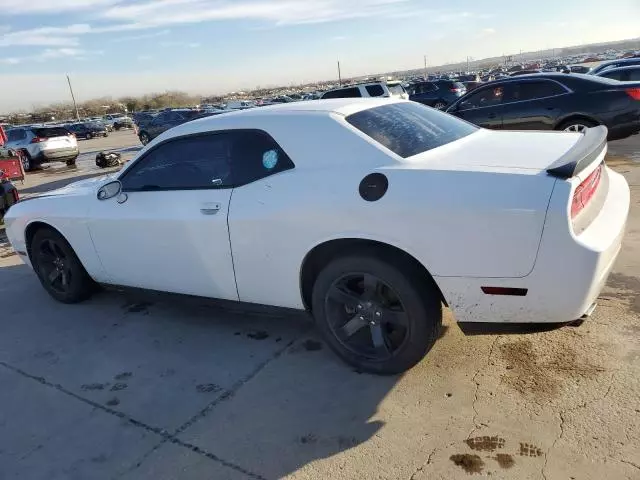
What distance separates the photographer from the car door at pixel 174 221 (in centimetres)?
356

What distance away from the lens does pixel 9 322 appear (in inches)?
186

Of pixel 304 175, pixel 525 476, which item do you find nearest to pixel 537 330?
pixel 525 476

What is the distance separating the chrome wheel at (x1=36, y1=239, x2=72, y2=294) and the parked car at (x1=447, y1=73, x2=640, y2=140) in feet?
24.0

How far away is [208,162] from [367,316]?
153 cm

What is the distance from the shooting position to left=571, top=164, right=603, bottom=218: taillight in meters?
2.60

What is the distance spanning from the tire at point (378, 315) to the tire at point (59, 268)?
2.56m

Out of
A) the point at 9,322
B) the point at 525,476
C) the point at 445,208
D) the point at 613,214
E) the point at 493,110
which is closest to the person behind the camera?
the point at 525,476

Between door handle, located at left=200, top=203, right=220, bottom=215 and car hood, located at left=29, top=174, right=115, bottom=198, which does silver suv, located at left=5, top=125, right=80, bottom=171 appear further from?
door handle, located at left=200, top=203, right=220, bottom=215

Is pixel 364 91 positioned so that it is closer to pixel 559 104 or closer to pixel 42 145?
pixel 559 104

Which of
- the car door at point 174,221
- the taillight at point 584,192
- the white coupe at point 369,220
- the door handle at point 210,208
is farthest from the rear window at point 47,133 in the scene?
the taillight at point 584,192

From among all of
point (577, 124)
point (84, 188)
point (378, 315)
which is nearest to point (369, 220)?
point (378, 315)

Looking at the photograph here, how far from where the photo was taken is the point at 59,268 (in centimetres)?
484

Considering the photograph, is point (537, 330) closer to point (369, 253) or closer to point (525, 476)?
point (525, 476)

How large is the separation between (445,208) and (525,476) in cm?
129
